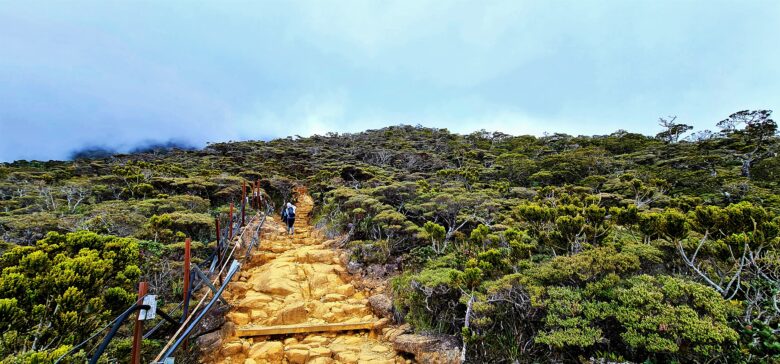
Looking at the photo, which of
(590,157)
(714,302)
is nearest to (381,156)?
(590,157)

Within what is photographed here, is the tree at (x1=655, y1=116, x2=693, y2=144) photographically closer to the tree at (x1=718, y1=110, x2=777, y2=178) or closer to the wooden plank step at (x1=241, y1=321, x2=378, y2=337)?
the tree at (x1=718, y1=110, x2=777, y2=178)

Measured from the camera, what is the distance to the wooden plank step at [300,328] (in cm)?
577

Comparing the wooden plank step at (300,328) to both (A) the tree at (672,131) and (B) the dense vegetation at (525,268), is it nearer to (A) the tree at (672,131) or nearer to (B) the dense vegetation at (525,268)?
(B) the dense vegetation at (525,268)

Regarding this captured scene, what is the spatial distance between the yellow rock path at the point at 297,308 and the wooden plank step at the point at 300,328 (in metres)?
0.09

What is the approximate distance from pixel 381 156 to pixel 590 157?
12966mm

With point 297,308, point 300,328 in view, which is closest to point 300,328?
point 300,328

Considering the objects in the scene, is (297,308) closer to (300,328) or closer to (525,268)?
(300,328)

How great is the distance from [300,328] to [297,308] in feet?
1.67

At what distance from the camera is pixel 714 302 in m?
3.89

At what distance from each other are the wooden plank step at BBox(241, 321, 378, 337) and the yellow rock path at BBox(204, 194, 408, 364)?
0.29 ft

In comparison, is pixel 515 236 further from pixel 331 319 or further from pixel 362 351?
pixel 331 319

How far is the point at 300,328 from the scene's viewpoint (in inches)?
234

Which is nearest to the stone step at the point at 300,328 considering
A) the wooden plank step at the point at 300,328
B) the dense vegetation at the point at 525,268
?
the wooden plank step at the point at 300,328

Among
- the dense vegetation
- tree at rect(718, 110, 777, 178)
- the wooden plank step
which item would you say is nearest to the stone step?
the wooden plank step
